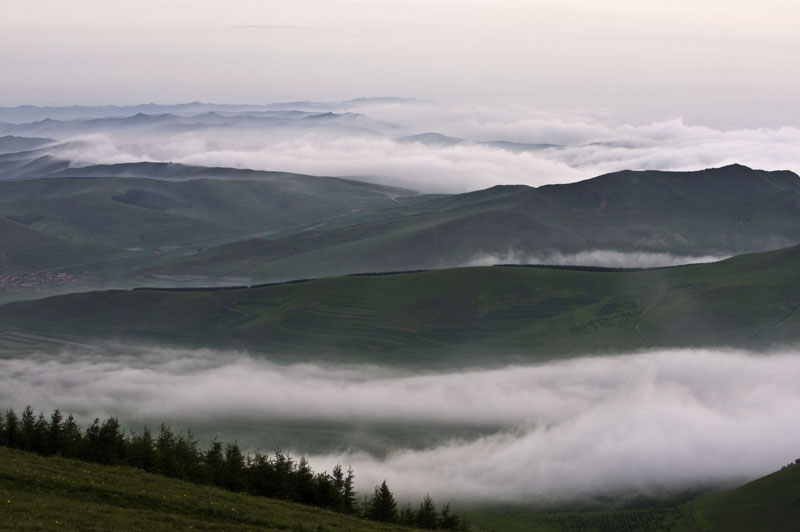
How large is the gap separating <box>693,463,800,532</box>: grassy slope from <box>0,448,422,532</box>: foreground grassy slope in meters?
65.5

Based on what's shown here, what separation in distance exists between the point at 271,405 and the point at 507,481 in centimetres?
6623

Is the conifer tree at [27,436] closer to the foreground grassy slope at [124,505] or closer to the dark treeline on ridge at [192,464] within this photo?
the dark treeline on ridge at [192,464]

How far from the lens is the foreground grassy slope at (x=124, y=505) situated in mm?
51312

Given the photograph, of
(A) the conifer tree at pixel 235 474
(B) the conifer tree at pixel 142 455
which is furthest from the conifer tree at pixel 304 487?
(B) the conifer tree at pixel 142 455

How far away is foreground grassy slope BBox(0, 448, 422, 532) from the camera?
51312 mm

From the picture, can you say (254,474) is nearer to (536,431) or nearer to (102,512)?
(102,512)

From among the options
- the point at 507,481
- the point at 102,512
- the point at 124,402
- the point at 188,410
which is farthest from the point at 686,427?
the point at 102,512

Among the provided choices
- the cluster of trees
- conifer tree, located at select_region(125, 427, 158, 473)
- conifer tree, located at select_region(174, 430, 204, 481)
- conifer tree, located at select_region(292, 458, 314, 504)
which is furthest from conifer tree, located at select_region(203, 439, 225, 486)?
the cluster of trees

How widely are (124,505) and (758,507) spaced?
3637 inches

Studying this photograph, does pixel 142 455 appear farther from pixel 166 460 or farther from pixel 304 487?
pixel 304 487

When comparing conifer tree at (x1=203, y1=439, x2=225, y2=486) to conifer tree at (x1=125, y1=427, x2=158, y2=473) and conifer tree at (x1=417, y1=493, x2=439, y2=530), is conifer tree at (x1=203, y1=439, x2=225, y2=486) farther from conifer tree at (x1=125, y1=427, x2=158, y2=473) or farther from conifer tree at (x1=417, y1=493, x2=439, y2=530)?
conifer tree at (x1=417, y1=493, x2=439, y2=530)

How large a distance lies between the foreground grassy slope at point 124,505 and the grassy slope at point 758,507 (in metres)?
65.5

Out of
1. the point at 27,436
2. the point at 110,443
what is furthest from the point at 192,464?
the point at 27,436

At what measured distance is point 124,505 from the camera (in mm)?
58312
